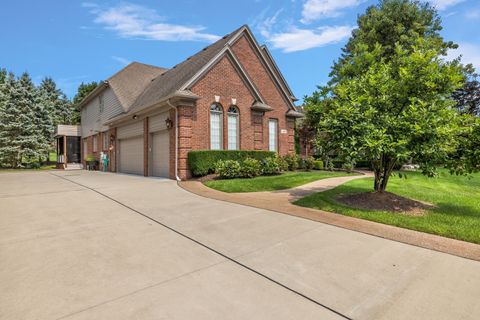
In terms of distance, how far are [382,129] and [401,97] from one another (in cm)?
136

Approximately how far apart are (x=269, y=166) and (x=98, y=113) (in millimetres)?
17356

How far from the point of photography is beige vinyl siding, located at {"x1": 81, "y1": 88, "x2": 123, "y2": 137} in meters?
19.4

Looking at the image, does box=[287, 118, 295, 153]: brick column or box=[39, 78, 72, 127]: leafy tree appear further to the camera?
box=[39, 78, 72, 127]: leafy tree

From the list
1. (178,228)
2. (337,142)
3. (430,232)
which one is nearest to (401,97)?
(337,142)

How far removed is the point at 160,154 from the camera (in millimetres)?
14148

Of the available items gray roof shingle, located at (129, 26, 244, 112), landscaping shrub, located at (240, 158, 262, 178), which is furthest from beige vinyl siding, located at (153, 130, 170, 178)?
landscaping shrub, located at (240, 158, 262, 178)

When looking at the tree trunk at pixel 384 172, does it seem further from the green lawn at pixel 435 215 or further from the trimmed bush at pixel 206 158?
the trimmed bush at pixel 206 158

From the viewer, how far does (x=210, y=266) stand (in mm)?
3252

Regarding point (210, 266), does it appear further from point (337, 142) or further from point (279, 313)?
point (337, 142)

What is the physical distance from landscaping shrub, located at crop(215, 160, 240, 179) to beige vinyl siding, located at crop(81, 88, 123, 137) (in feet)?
34.4

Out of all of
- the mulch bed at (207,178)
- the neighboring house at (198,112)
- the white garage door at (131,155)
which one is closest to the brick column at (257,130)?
the neighboring house at (198,112)

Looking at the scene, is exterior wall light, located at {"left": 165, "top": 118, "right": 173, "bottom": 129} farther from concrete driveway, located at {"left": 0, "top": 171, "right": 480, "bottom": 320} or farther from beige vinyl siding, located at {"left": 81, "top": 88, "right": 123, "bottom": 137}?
concrete driveway, located at {"left": 0, "top": 171, "right": 480, "bottom": 320}

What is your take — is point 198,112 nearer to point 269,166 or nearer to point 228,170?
point 228,170

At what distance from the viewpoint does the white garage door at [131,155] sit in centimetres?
1606
